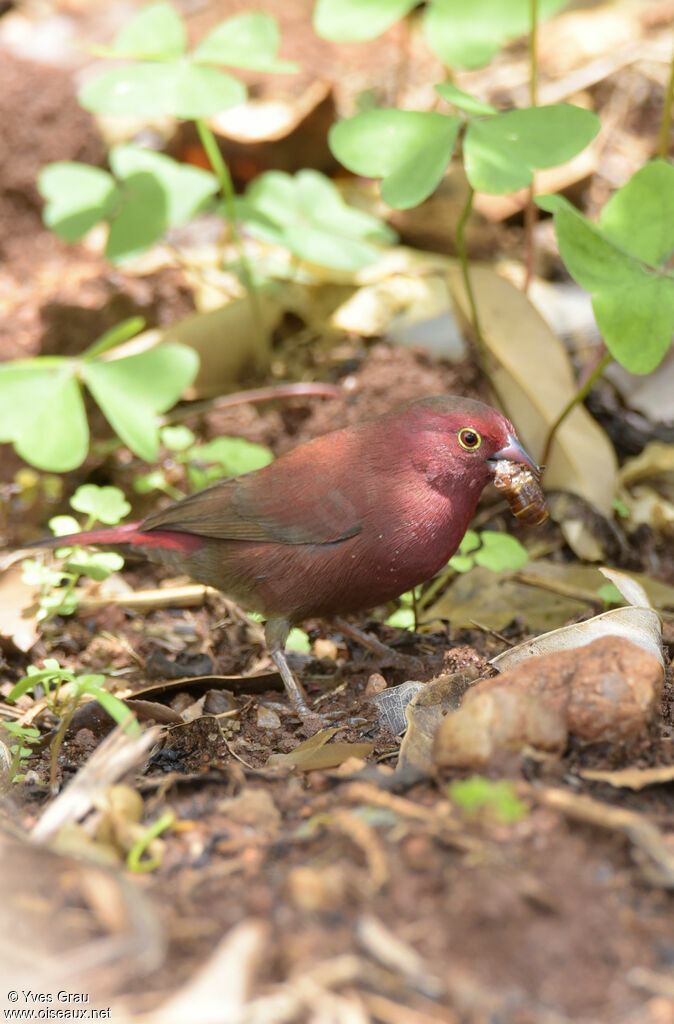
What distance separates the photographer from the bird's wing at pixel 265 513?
3.58 m

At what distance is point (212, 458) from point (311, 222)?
1.34 meters

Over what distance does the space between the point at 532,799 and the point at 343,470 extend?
178 centimetres

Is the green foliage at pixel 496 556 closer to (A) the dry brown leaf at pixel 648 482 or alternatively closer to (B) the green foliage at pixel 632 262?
(B) the green foliage at pixel 632 262

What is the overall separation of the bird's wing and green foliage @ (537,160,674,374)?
3.41ft

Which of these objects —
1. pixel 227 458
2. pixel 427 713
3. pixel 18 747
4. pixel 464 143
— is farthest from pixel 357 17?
pixel 18 747

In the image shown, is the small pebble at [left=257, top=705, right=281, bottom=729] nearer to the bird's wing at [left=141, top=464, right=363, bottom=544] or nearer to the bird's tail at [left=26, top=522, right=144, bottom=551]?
the bird's wing at [left=141, top=464, right=363, bottom=544]

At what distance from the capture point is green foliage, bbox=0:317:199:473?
408 cm

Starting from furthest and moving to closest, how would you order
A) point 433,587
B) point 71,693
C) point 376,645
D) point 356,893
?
point 433,587
point 376,645
point 71,693
point 356,893

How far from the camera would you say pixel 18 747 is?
9.59ft

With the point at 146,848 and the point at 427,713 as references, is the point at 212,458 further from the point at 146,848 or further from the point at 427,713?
the point at 146,848

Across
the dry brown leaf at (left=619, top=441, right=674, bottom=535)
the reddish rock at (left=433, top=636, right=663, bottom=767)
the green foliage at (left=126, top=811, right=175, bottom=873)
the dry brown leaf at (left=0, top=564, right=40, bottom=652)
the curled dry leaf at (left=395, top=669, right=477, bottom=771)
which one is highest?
the green foliage at (left=126, top=811, right=175, bottom=873)

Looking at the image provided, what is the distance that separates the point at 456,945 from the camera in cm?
171

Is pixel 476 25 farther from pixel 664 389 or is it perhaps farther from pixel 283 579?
pixel 283 579

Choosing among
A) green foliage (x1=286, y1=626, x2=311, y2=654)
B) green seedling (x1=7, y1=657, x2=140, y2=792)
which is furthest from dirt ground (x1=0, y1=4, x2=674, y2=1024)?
green foliage (x1=286, y1=626, x2=311, y2=654)
